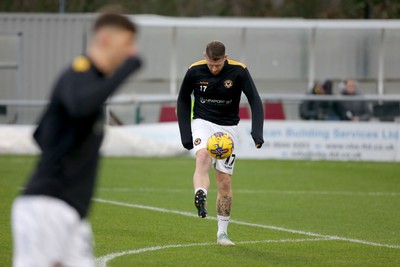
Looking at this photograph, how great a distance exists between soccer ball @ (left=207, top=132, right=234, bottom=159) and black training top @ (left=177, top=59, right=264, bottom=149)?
306mm

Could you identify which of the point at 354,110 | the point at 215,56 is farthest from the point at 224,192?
the point at 354,110

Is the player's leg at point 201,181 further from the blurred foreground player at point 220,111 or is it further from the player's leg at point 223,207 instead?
the player's leg at point 223,207

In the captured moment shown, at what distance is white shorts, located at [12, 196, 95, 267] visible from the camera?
5.58 meters

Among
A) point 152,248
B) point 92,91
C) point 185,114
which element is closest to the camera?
point 92,91

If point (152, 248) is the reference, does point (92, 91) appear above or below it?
above

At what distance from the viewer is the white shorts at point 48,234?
→ 5578 millimetres

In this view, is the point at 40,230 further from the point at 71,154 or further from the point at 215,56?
the point at 215,56

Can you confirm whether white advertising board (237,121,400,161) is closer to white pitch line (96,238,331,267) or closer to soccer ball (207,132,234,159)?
white pitch line (96,238,331,267)

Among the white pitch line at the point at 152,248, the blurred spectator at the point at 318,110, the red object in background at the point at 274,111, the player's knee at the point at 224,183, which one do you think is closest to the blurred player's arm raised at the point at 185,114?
the player's knee at the point at 224,183

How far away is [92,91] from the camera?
18.0 ft

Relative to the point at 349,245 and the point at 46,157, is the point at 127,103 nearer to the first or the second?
the point at 349,245

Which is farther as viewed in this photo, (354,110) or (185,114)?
(354,110)

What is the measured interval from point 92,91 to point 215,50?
Answer: 17.6 feet

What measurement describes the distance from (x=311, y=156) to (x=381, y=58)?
25.9 feet
